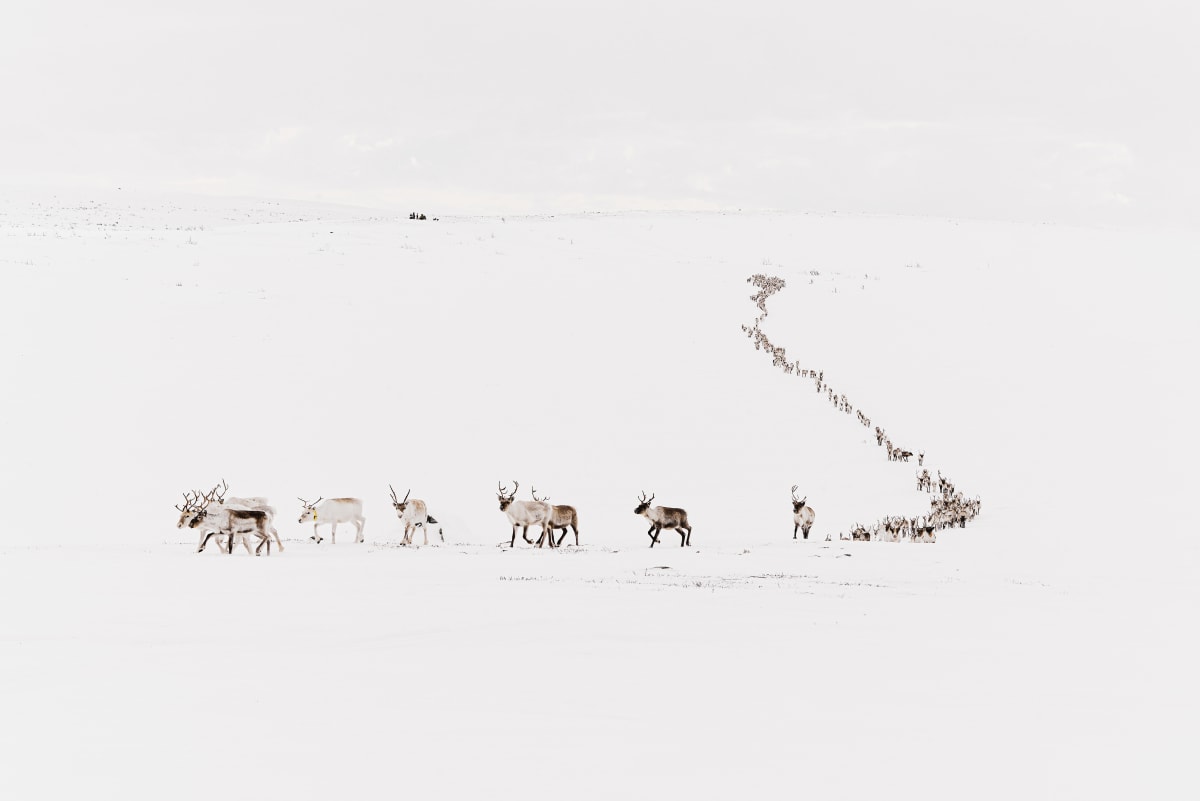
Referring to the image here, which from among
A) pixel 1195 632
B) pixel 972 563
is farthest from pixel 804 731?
pixel 972 563

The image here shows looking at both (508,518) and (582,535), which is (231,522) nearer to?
(508,518)

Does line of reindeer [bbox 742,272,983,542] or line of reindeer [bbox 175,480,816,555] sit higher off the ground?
line of reindeer [bbox 742,272,983,542]

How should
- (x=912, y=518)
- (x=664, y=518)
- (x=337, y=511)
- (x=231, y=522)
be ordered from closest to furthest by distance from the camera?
1. (x=231, y=522)
2. (x=337, y=511)
3. (x=664, y=518)
4. (x=912, y=518)

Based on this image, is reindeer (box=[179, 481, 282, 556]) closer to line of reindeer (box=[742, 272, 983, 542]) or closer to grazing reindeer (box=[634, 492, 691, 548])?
grazing reindeer (box=[634, 492, 691, 548])

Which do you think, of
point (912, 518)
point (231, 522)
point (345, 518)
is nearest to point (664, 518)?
point (345, 518)

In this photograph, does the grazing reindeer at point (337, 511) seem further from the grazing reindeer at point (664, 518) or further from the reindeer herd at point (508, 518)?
the grazing reindeer at point (664, 518)

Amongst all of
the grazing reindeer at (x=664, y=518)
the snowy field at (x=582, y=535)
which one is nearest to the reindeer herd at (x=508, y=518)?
the grazing reindeer at (x=664, y=518)

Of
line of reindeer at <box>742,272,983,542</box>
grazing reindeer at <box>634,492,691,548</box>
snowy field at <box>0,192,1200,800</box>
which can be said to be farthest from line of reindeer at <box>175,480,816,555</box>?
line of reindeer at <box>742,272,983,542</box>

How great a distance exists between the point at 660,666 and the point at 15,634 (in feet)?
16.2

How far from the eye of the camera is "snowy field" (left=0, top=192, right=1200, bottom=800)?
5539 mm

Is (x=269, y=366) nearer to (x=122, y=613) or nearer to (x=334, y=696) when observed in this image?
(x=122, y=613)

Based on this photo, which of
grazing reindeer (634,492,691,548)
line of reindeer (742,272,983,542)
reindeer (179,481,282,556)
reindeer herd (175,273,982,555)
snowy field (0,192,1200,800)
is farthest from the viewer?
line of reindeer (742,272,983,542)

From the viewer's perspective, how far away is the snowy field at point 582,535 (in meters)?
5.54

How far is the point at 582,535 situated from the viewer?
656 inches
